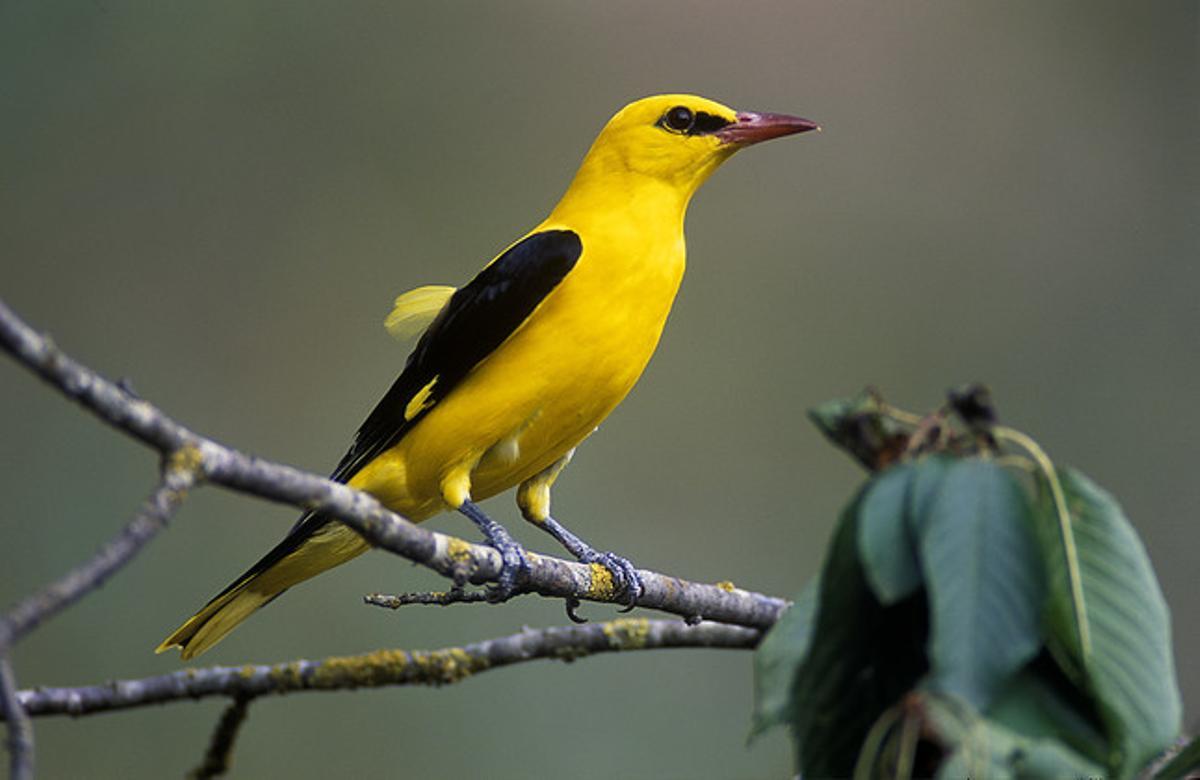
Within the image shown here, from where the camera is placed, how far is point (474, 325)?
320 cm

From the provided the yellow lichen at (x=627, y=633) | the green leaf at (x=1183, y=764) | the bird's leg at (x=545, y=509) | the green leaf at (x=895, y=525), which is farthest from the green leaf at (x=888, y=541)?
the bird's leg at (x=545, y=509)

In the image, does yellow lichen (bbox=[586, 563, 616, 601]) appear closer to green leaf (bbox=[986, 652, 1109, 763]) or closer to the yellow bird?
the yellow bird

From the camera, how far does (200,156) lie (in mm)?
6867

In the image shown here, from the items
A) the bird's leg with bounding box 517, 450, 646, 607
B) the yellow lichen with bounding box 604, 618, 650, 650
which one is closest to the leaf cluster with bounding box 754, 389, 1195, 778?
the yellow lichen with bounding box 604, 618, 650, 650

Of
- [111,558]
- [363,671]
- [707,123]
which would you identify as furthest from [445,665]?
[707,123]

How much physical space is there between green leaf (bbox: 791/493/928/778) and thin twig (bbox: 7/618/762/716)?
1.35 metres

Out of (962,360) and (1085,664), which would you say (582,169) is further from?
(962,360)

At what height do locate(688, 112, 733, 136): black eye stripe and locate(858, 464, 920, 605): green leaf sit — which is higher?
locate(688, 112, 733, 136): black eye stripe

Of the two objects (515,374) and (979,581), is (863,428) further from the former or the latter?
(515,374)

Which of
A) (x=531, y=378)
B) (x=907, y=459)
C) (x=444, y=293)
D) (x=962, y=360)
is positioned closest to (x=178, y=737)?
(x=444, y=293)

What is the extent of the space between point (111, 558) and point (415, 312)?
2.35m

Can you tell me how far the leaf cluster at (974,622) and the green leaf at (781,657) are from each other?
168mm

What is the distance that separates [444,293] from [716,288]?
3368 millimetres

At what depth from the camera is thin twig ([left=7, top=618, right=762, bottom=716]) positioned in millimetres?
2438
